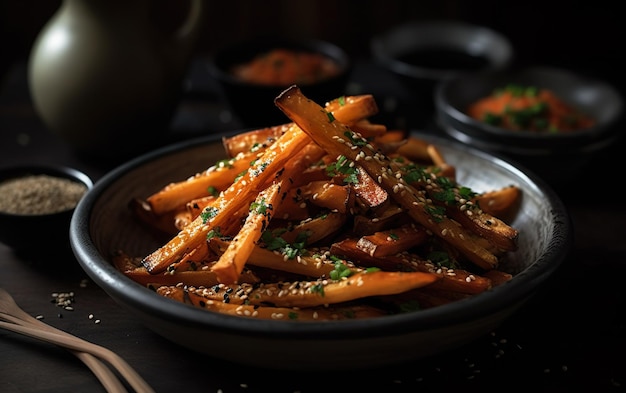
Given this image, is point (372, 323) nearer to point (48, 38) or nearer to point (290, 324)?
point (290, 324)

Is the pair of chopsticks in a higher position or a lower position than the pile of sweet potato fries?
lower

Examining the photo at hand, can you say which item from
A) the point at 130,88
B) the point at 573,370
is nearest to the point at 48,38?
the point at 130,88

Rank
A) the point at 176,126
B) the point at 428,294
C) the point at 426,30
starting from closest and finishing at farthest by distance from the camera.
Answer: the point at 428,294 → the point at 176,126 → the point at 426,30

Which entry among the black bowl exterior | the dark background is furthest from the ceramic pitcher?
the dark background

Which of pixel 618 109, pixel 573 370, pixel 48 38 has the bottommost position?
pixel 573 370

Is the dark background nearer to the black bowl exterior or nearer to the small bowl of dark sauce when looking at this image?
the small bowl of dark sauce

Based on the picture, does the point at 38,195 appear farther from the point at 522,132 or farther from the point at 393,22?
the point at 393,22

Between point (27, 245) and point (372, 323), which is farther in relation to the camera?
point (27, 245)

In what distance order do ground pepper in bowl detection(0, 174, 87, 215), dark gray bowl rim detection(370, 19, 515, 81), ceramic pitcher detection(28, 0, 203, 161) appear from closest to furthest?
ground pepper in bowl detection(0, 174, 87, 215) → ceramic pitcher detection(28, 0, 203, 161) → dark gray bowl rim detection(370, 19, 515, 81)
